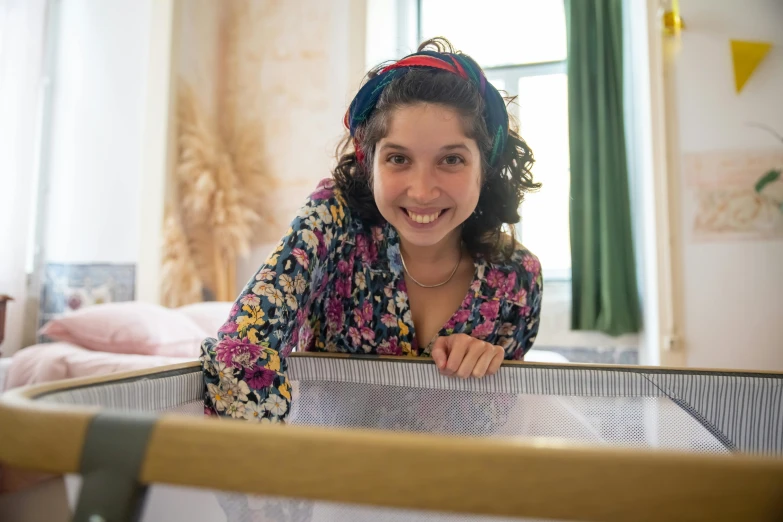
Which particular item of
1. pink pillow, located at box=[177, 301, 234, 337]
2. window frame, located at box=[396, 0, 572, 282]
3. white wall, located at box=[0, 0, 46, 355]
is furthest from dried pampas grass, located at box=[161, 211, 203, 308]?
window frame, located at box=[396, 0, 572, 282]

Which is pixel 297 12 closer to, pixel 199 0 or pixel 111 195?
pixel 199 0

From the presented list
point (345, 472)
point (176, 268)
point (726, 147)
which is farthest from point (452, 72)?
point (176, 268)

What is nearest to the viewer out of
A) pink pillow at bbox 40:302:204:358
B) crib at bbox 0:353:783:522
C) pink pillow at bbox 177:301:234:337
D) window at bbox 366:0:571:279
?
crib at bbox 0:353:783:522

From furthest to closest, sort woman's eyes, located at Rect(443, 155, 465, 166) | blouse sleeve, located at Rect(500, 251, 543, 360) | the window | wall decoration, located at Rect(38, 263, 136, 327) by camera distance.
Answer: the window, wall decoration, located at Rect(38, 263, 136, 327), blouse sleeve, located at Rect(500, 251, 543, 360), woman's eyes, located at Rect(443, 155, 465, 166)

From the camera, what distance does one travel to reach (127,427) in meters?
0.28

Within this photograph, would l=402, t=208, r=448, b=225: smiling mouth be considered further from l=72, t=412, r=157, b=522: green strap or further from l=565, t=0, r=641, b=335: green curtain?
l=565, t=0, r=641, b=335: green curtain

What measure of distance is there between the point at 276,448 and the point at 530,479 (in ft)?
0.40

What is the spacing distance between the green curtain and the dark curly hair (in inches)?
61.8

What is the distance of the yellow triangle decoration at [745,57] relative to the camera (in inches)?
81.8

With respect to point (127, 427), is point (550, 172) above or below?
above

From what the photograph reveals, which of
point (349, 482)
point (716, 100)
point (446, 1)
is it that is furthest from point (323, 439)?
point (446, 1)

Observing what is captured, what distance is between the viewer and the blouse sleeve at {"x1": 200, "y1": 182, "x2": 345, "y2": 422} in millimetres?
604

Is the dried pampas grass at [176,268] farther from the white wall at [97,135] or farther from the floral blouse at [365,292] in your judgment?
the floral blouse at [365,292]

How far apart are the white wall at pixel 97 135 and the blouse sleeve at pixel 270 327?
1.85 metres
